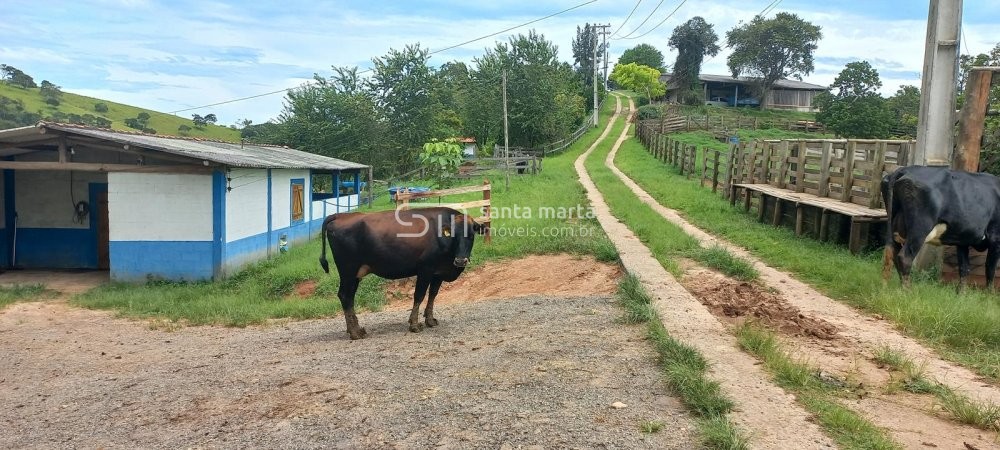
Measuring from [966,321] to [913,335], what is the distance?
501 millimetres

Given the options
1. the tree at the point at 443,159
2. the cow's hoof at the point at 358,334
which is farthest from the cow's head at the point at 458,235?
the tree at the point at 443,159

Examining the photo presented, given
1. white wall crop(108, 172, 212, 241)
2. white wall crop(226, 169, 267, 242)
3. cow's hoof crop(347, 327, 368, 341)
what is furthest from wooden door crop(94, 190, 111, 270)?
cow's hoof crop(347, 327, 368, 341)

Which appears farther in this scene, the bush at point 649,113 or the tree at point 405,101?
the bush at point 649,113

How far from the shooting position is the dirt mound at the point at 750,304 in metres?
6.69

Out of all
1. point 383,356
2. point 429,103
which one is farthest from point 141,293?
point 429,103

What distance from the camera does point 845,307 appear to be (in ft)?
25.2

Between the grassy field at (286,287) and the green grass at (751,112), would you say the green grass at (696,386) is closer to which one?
the grassy field at (286,287)

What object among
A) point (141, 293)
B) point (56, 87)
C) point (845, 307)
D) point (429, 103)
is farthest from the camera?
point (56, 87)

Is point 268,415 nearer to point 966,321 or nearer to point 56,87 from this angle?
point 966,321

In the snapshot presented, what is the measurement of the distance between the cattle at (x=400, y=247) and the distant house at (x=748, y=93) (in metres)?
63.1

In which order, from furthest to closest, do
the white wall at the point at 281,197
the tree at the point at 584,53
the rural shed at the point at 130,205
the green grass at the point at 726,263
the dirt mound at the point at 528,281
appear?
1. the tree at the point at 584,53
2. the white wall at the point at 281,197
3. the rural shed at the point at 130,205
4. the dirt mound at the point at 528,281
5. the green grass at the point at 726,263

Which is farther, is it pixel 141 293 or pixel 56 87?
pixel 56 87

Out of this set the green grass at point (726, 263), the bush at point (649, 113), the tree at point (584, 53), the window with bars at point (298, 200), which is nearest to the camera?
the green grass at point (726, 263)

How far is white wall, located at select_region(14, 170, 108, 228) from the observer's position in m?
15.0
